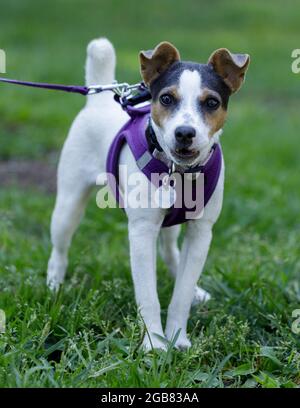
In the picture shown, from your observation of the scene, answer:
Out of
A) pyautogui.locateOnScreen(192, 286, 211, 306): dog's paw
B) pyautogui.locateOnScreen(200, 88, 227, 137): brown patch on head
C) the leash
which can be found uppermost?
the leash

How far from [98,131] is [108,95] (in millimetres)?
320

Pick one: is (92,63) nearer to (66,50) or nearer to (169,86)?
(169,86)

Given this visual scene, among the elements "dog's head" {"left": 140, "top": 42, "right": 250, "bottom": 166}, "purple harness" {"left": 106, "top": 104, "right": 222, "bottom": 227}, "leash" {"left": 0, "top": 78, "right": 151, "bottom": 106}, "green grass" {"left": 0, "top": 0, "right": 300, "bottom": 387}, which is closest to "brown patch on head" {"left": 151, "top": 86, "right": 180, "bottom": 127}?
"dog's head" {"left": 140, "top": 42, "right": 250, "bottom": 166}

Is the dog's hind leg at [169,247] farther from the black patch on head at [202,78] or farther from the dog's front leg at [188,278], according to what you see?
the black patch on head at [202,78]

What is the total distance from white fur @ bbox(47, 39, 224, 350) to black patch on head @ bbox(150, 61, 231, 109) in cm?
6

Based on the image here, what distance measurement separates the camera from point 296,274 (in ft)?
17.0

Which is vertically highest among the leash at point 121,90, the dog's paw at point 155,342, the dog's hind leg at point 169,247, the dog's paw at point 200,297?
the leash at point 121,90

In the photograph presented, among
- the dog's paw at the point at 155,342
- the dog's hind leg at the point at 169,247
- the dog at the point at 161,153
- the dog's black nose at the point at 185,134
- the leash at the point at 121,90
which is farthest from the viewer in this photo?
the dog's hind leg at the point at 169,247

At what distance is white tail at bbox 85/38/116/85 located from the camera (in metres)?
4.55

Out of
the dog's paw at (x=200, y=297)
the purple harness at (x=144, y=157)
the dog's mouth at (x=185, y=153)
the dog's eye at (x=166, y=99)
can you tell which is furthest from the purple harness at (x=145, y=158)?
the dog's paw at (x=200, y=297)

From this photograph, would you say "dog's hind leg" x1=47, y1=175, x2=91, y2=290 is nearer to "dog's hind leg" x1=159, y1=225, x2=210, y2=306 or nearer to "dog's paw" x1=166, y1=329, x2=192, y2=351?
"dog's hind leg" x1=159, y1=225, x2=210, y2=306

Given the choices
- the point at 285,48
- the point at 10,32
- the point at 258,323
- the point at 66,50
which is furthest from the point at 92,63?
the point at 285,48

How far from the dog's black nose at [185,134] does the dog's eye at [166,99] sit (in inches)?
8.3

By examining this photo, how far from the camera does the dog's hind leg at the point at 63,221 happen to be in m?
4.61
